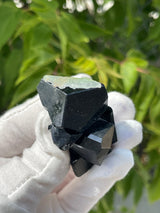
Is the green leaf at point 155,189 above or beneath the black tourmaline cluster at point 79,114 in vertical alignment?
beneath

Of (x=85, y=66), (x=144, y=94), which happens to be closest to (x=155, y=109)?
(x=144, y=94)

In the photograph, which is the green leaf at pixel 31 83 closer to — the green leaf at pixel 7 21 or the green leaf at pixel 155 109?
the green leaf at pixel 7 21

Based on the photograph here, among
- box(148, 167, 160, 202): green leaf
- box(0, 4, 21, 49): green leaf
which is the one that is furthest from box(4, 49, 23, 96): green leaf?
box(148, 167, 160, 202): green leaf

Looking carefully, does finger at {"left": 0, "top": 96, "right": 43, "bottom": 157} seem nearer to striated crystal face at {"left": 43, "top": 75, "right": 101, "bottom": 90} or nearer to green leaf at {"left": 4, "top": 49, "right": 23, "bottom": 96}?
striated crystal face at {"left": 43, "top": 75, "right": 101, "bottom": 90}

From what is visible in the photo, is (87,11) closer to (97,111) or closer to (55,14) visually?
(55,14)

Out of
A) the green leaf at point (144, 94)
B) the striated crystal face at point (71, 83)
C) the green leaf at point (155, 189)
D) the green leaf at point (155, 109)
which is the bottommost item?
the green leaf at point (155, 189)

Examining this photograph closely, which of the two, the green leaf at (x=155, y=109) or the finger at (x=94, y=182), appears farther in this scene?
the green leaf at (x=155, y=109)


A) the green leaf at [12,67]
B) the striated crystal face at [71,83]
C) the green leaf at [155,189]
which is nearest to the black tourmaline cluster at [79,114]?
the striated crystal face at [71,83]
